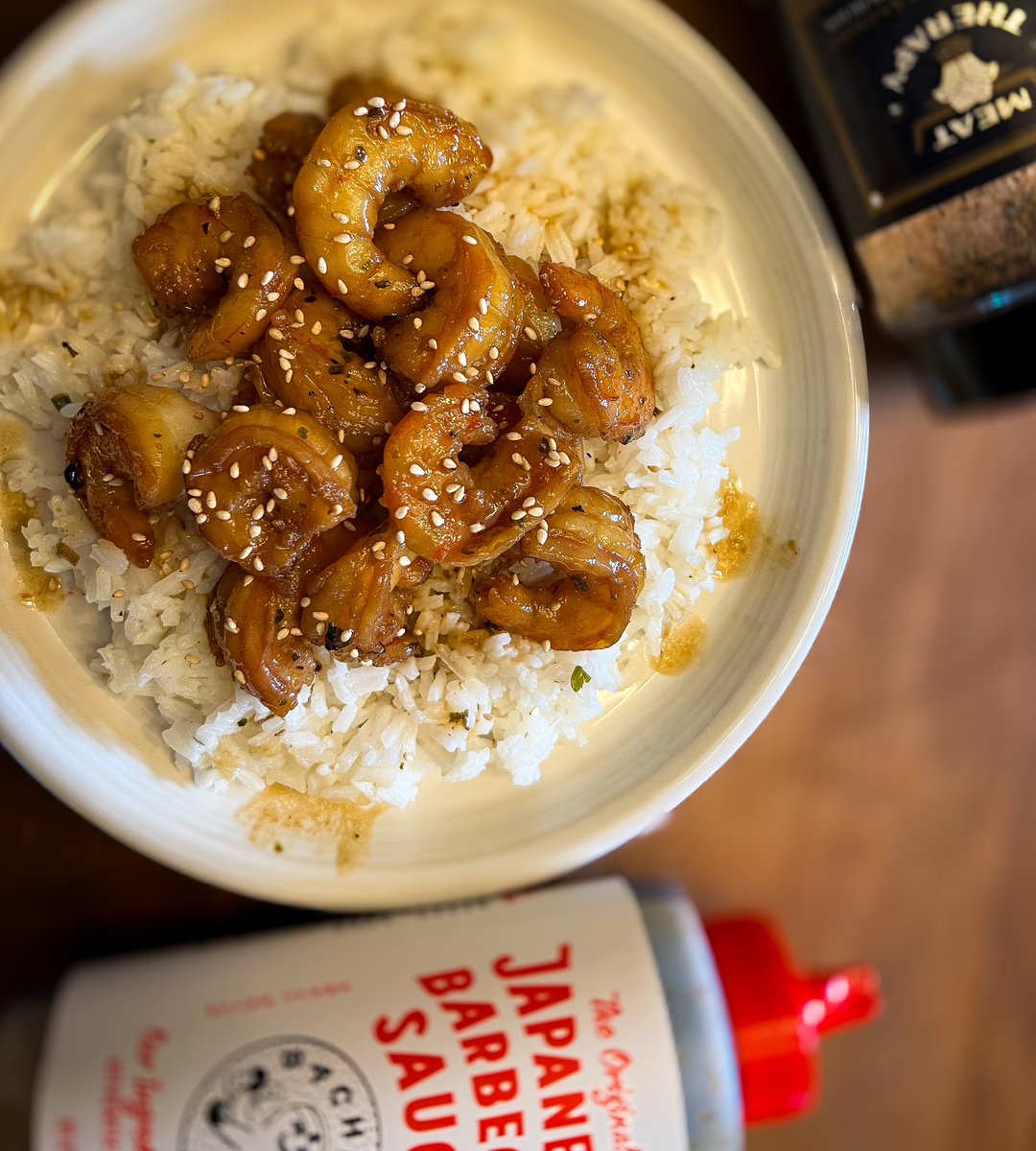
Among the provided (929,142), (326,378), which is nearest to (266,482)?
(326,378)

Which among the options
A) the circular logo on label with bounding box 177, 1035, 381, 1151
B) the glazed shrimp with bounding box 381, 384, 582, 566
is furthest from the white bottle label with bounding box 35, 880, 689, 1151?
the glazed shrimp with bounding box 381, 384, 582, 566

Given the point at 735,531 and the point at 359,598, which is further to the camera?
the point at 735,531

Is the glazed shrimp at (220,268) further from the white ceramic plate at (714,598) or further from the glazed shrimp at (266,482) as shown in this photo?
the white ceramic plate at (714,598)

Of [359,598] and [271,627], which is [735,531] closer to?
[359,598]

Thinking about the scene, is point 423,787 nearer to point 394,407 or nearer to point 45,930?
point 394,407

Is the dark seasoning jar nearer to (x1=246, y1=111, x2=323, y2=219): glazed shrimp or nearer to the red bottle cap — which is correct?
(x1=246, y1=111, x2=323, y2=219): glazed shrimp
